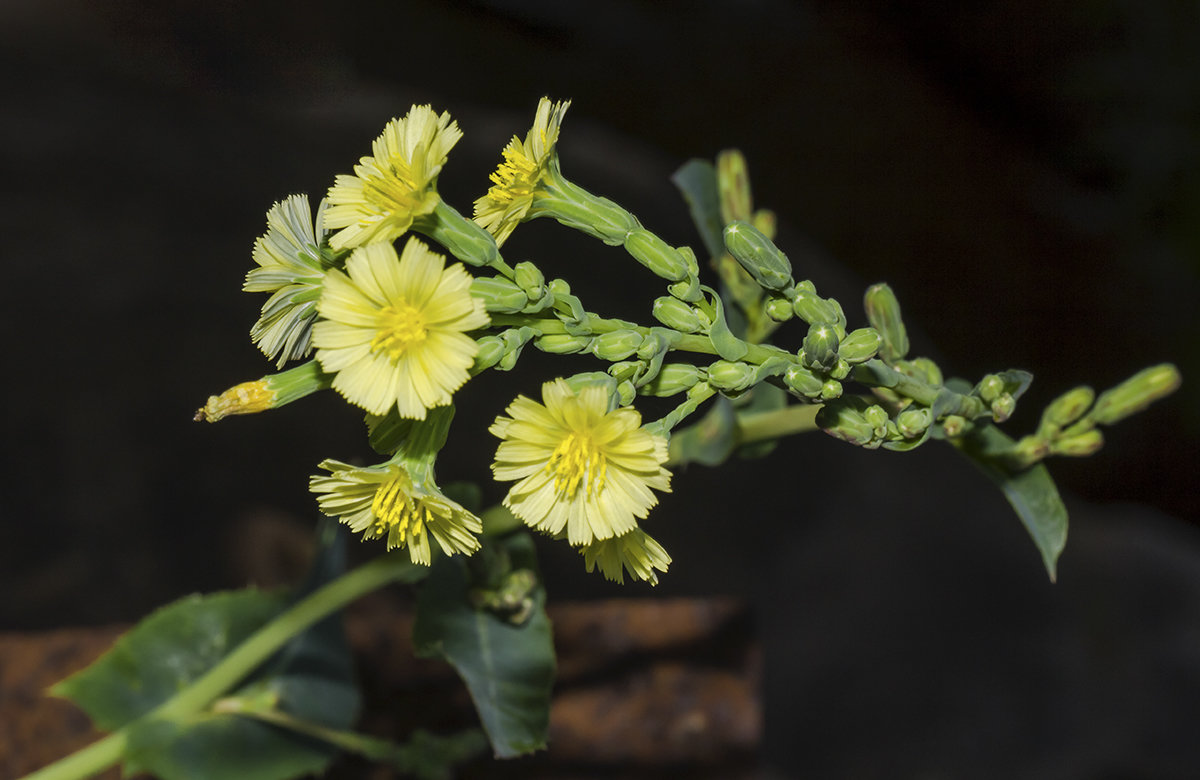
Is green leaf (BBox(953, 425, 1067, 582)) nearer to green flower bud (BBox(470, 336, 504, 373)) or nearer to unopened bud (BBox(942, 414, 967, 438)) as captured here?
unopened bud (BBox(942, 414, 967, 438))

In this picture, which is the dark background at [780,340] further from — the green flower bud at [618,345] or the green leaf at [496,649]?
the green flower bud at [618,345]

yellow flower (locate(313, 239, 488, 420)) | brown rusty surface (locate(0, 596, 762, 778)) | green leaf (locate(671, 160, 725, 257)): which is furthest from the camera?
brown rusty surface (locate(0, 596, 762, 778))

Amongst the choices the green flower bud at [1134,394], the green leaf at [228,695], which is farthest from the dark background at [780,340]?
the green flower bud at [1134,394]

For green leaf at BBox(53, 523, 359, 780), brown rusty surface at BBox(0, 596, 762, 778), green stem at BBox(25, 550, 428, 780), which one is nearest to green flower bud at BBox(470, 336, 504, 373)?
green stem at BBox(25, 550, 428, 780)

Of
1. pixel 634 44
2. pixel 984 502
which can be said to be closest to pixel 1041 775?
pixel 984 502

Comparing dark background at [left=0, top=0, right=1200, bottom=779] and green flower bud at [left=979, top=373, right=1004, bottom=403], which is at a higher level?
dark background at [left=0, top=0, right=1200, bottom=779]
